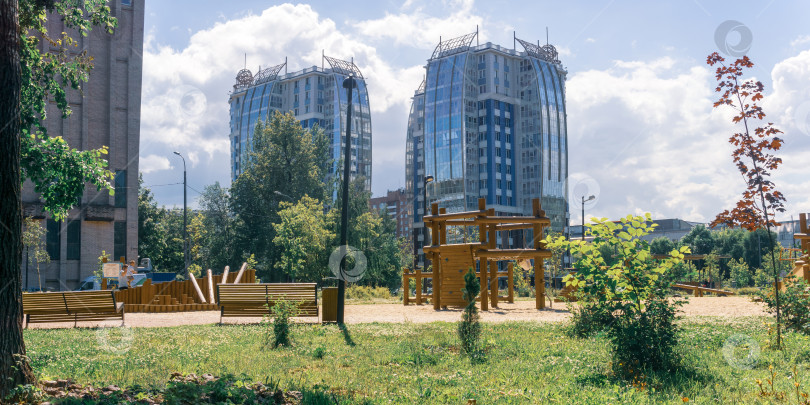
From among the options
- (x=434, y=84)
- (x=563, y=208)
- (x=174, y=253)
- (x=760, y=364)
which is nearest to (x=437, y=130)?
(x=434, y=84)

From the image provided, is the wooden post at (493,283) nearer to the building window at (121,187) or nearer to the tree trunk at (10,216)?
the tree trunk at (10,216)

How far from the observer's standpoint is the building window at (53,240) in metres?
42.0

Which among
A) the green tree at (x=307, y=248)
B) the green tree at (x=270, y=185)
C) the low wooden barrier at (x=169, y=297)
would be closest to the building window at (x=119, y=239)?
the green tree at (x=270, y=185)

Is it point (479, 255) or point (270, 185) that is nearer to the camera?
point (479, 255)

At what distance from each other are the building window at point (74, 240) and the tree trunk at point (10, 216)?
40253mm

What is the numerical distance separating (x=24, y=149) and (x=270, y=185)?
40.9m

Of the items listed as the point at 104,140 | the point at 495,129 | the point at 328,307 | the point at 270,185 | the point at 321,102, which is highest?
the point at 321,102

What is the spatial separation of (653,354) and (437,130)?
317 feet

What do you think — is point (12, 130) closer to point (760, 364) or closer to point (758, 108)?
point (760, 364)

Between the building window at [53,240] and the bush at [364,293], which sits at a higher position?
the building window at [53,240]

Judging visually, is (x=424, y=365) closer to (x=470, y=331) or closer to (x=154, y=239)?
(x=470, y=331)

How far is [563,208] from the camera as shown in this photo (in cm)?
11056

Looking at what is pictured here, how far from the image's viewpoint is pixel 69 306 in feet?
54.7

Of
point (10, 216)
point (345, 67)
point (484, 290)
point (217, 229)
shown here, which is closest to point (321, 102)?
point (345, 67)
